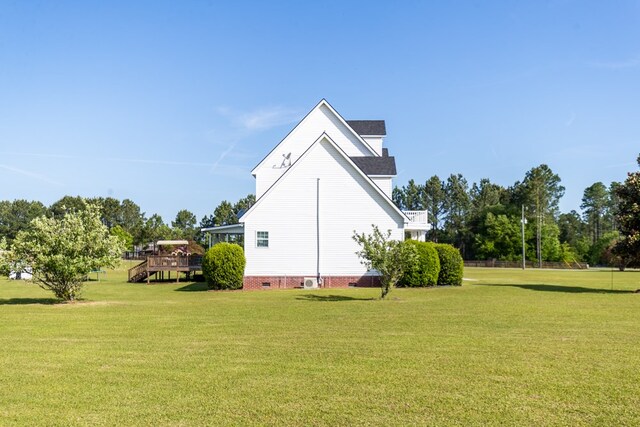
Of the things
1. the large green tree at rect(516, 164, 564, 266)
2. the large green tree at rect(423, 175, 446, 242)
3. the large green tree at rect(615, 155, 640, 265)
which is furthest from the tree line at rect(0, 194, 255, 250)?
the large green tree at rect(615, 155, 640, 265)

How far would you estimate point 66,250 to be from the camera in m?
19.8

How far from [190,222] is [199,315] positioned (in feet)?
399

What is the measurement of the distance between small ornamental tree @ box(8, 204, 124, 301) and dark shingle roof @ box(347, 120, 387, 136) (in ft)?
70.8

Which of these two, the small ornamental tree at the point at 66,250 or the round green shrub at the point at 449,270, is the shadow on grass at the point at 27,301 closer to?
the small ornamental tree at the point at 66,250

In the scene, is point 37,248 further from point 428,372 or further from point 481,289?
point 481,289

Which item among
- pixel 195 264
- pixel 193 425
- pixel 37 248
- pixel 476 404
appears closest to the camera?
pixel 193 425

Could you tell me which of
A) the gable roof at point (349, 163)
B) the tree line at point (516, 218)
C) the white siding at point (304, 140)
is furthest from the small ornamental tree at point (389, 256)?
the tree line at point (516, 218)

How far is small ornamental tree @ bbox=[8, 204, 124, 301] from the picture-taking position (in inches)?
777

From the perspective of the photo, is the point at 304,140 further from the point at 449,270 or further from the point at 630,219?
the point at 630,219

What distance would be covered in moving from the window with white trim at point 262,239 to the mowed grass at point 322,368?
40.3 feet

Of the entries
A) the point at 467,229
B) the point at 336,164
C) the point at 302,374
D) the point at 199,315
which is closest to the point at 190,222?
the point at 467,229

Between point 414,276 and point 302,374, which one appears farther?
point 414,276

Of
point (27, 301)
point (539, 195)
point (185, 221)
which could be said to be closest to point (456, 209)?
point (539, 195)

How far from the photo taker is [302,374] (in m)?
8.45
